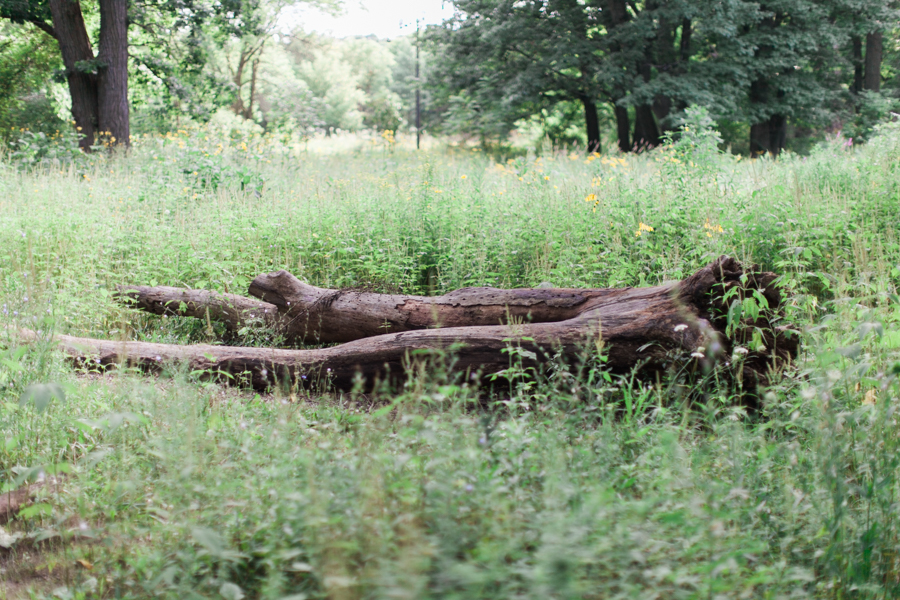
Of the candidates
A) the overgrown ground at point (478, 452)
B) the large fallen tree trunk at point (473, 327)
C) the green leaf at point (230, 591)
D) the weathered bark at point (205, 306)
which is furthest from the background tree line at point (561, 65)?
the green leaf at point (230, 591)

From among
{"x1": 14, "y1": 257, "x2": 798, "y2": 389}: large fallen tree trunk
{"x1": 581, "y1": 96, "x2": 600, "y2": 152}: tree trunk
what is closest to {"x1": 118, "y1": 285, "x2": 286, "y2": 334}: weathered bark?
{"x1": 14, "y1": 257, "x2": 798, "y2": 389}: large fallen tree trunk

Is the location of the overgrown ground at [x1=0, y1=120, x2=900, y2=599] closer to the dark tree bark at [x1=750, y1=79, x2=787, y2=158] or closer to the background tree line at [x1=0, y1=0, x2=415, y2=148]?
the background tree line at [x1=0, y1=0, x2=415, y2=148]

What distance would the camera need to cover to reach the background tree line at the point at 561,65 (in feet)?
48.1

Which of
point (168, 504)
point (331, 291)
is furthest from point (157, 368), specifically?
point (168, 504)

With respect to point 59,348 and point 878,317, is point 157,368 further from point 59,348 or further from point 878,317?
point 878,317

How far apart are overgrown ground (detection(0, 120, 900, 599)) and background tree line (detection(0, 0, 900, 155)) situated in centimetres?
932

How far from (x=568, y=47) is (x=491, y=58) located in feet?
8.78

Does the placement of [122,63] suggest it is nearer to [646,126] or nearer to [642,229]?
[642,229]

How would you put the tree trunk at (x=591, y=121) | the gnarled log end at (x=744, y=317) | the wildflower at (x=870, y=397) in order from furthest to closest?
the tree trunk at (x=591, y=121) < the gnarled log end at (x=744, y=317) < the wildflower at (x=870, y=397)

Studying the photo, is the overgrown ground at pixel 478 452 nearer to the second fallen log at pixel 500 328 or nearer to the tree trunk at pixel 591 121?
the second fallen log at pixel 500 328

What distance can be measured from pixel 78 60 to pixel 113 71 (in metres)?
1.01

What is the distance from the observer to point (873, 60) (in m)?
20.5

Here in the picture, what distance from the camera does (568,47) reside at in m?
18.4

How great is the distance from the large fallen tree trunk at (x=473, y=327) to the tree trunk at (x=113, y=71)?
33.0 ft
